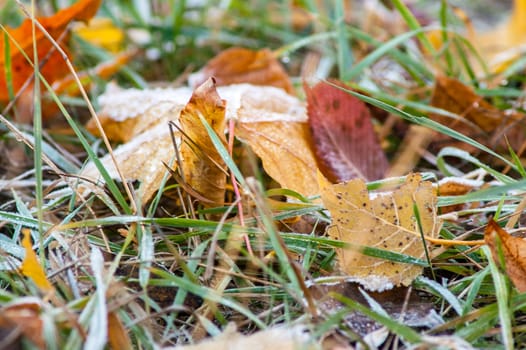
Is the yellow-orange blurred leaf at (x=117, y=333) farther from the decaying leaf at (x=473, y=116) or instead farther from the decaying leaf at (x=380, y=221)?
the decaying leaf at (x=473, y=116)

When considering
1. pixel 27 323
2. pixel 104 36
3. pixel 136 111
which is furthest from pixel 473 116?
pixel 104 36

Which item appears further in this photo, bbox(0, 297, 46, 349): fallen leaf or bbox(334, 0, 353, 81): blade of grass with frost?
bbox(334, 0, 353, 81): blade of grass with frost

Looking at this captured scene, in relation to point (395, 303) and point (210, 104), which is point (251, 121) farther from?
point (395, 303)

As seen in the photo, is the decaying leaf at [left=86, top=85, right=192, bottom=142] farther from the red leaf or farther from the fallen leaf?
the fallen leaf

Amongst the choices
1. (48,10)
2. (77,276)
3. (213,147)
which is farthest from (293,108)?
(48,10)

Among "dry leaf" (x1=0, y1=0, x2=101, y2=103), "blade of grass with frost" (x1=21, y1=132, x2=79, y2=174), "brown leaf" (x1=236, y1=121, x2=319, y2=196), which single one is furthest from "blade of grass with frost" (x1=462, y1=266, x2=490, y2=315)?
"dry leaf" (x1=0, y1=0, x2=101, y2=103)

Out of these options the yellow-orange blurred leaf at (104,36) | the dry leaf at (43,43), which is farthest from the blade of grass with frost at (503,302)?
the yellow-orange blurred leaf at (104,36)
